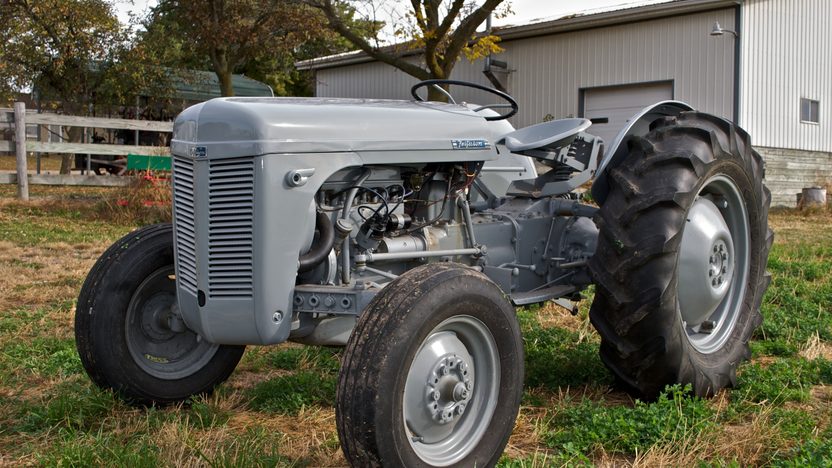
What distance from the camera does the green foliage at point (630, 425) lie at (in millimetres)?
3500

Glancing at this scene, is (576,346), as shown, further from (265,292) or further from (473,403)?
(265,292)

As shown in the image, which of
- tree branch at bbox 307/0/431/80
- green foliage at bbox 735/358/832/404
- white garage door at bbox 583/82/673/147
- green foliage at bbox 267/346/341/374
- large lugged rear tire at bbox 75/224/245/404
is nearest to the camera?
large lugged rear tire at bbox 75/224/245/404

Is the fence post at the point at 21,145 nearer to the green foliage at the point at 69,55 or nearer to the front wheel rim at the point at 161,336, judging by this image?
the green foliage at the point at 69,55

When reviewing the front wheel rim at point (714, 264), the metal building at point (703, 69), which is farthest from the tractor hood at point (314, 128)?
the metal building at point (703, 69)

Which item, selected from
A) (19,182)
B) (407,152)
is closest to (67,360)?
(407,152)

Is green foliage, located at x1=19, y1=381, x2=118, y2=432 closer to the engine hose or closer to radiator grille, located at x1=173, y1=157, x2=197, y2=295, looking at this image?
radiator grille, located at x1=173, y1=157, x2=197, y2=295

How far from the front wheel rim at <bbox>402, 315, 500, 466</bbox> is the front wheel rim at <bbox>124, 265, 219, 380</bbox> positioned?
147cm

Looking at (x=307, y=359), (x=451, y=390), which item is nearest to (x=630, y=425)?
(x=451, y=390)

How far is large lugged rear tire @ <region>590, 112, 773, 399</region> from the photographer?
3816 millimetres

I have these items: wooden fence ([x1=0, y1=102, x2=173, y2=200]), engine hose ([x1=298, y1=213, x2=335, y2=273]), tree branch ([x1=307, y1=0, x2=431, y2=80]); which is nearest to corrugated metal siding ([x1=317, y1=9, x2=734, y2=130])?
tree branch ([x1=307, y1=0, x2=431, y2=80])

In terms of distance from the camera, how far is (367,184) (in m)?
3.69

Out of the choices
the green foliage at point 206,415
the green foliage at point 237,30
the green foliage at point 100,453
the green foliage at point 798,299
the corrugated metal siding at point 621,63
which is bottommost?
the green foliage at point 206,415

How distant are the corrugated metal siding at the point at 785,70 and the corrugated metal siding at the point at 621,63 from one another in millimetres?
564

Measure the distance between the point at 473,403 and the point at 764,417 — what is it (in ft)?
4.75
